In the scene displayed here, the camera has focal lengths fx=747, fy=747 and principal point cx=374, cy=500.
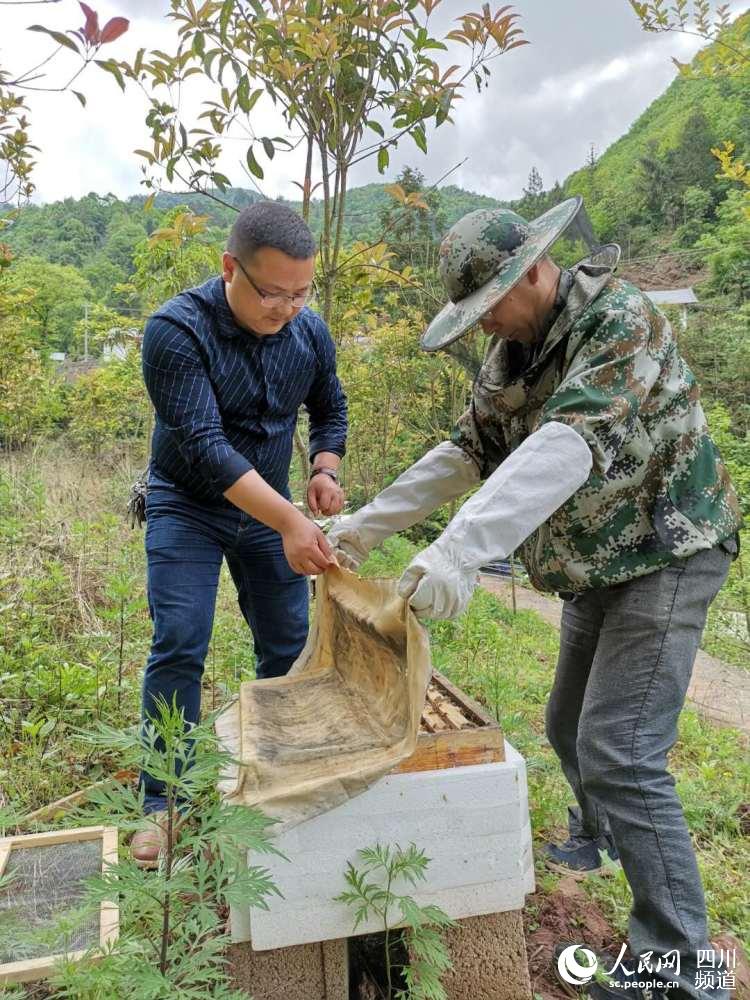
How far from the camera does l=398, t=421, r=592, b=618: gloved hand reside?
1.64 m

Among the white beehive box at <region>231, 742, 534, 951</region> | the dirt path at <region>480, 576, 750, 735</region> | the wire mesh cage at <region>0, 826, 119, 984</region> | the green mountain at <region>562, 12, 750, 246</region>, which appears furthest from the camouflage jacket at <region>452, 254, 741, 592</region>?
the green mountain at <region>562, 12, 750, 246</region>

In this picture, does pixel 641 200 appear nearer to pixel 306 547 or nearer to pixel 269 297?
pixel 269 297

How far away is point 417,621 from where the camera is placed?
1711 millimetres

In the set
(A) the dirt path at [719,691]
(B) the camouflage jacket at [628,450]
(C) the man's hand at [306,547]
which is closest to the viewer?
(B) the camouflage jacket at [628,450]

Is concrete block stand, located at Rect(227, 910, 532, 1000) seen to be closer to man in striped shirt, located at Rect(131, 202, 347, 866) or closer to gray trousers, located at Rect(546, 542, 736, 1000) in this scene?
gray trousers, located at Rect(546, 542, 736, 1000)

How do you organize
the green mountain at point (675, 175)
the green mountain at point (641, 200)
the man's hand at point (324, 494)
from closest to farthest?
the man's hand at point (324, 494) < the green mountain at point (641, 200) < the green mountain at point (675, 175)

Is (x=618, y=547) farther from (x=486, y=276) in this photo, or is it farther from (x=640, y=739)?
(x=486, y=276)

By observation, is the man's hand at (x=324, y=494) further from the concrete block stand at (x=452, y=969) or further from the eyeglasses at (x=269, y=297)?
the concrete block stand at (x=452, y=969)

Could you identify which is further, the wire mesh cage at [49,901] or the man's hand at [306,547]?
the man's hand at [306,547]

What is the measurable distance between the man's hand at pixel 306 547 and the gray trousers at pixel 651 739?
2.76 ft

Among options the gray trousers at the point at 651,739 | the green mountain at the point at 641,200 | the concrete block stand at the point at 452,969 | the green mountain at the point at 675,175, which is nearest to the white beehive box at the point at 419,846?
the concrete block stand at the point at 452,969

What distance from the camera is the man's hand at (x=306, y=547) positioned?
223cm

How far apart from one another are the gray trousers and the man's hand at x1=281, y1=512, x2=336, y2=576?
2.76 ft

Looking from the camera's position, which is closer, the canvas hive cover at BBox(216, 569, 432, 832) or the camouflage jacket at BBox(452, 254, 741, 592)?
the canvas hive cover at BBox(216, 569, 432, 832)
